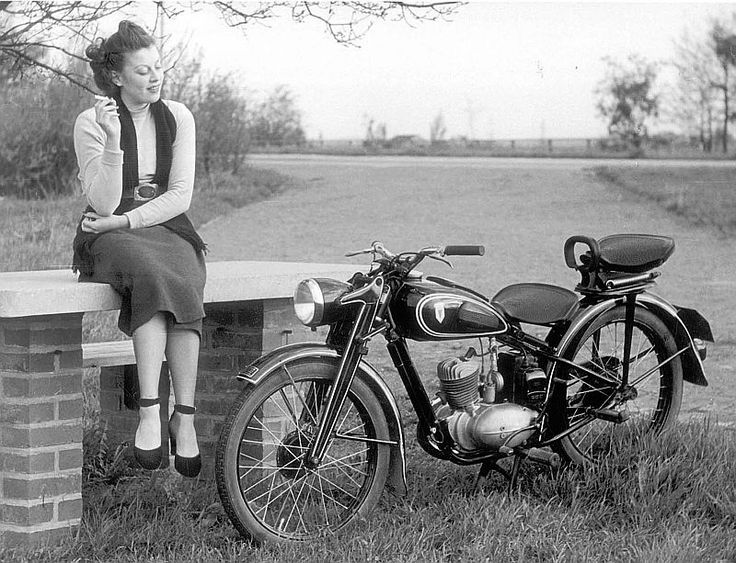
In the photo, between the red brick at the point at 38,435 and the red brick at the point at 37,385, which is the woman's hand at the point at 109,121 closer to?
the red brick at the point at 37,385

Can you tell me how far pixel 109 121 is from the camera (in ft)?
12.6

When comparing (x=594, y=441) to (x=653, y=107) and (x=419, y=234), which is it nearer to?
(x=419, y=234)

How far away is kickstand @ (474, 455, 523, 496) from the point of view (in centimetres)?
423

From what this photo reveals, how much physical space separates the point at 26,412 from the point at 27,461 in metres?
0.16

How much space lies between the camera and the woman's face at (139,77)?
4.02 meters

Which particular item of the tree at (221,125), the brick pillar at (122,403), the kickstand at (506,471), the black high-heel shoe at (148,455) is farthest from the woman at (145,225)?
the tree at (221,125)

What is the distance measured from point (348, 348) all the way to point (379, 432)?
0.35m

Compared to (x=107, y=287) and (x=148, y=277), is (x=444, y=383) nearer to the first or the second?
(x=148, y=277)

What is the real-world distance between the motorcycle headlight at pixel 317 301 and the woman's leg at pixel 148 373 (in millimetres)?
472

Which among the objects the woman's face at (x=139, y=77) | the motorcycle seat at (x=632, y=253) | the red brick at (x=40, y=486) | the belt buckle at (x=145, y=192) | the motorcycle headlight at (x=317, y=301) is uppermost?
the woman's face at (x=139, y=77)

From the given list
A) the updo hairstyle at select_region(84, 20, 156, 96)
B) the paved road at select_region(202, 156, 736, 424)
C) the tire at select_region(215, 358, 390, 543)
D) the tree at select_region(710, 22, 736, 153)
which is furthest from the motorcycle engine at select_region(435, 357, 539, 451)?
the tree at select_region(710, 22, 736, 153)

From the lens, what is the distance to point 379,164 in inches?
1112

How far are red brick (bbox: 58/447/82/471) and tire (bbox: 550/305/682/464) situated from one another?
68.3 inches

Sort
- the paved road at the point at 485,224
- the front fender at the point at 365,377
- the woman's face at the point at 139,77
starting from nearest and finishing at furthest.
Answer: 1. the front fender at the point at 365,377
2. the woman's face at the point at 139,77
3. the paved road at the point at 485,224
